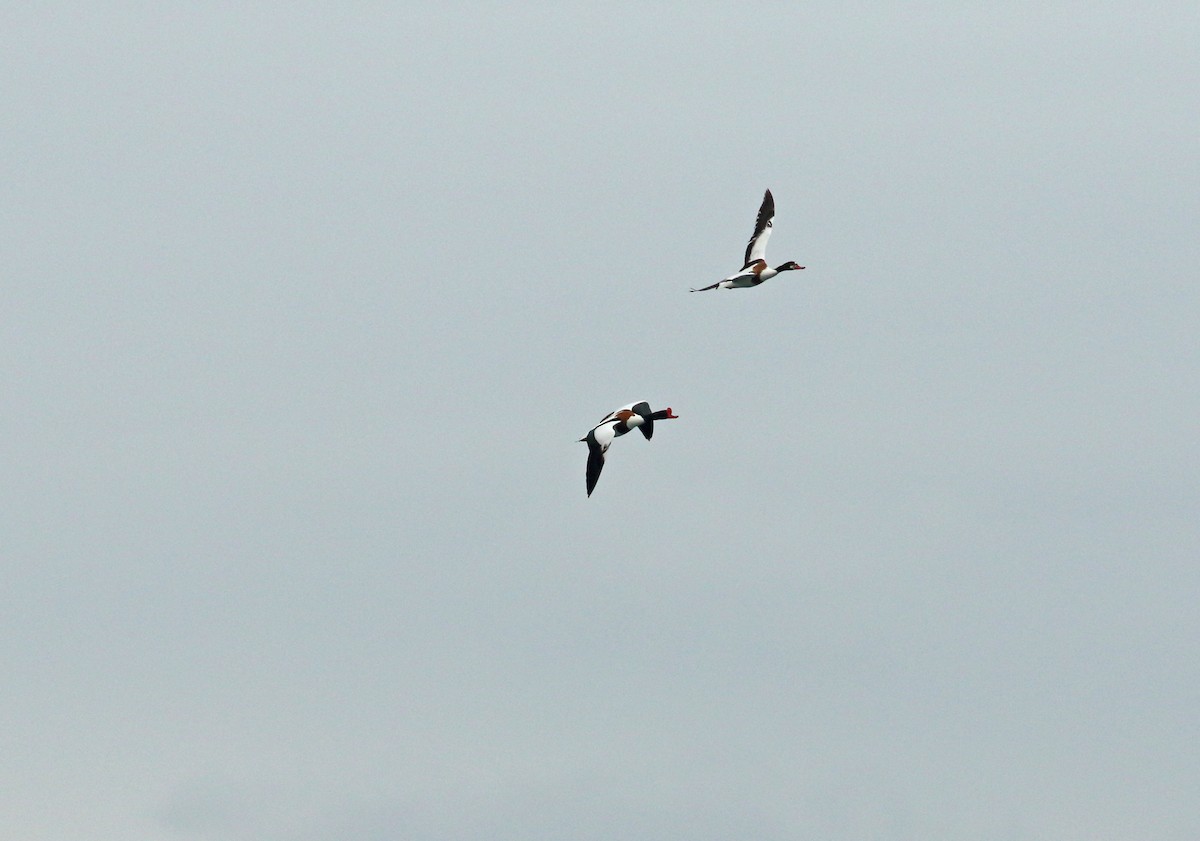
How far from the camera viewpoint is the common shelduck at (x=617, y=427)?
85500mm

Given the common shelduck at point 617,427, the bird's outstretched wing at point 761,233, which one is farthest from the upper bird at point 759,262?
the common shelduck at point 617,427

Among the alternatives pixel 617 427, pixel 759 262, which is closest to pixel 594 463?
pixel 617 427

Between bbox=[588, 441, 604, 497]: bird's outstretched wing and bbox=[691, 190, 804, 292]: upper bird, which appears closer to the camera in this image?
bbox=[588, 441, 604, 497]: bird's outstretched wing

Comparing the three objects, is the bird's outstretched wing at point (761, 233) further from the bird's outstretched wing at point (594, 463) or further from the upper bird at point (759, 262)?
the bird's outstretched wing at point (594, 463)

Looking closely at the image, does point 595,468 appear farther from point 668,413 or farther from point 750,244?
point 750,244

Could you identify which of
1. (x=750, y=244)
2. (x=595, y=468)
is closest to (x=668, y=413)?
(x=595, y=468)

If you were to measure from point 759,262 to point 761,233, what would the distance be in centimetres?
646

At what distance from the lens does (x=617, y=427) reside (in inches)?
3374

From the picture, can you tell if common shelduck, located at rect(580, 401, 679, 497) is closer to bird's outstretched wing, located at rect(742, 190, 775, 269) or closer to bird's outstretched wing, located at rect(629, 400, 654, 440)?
bird's outstretched wing, located at rect(629, 400, 654, 440)

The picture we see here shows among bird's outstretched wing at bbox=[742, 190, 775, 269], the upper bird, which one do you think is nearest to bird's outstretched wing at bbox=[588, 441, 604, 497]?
the upper bird

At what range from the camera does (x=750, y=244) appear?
12619 centimetres

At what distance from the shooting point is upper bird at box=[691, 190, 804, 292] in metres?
118

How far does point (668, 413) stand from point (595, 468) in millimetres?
5130

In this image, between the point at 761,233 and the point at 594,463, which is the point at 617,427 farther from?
the point at 761,233
